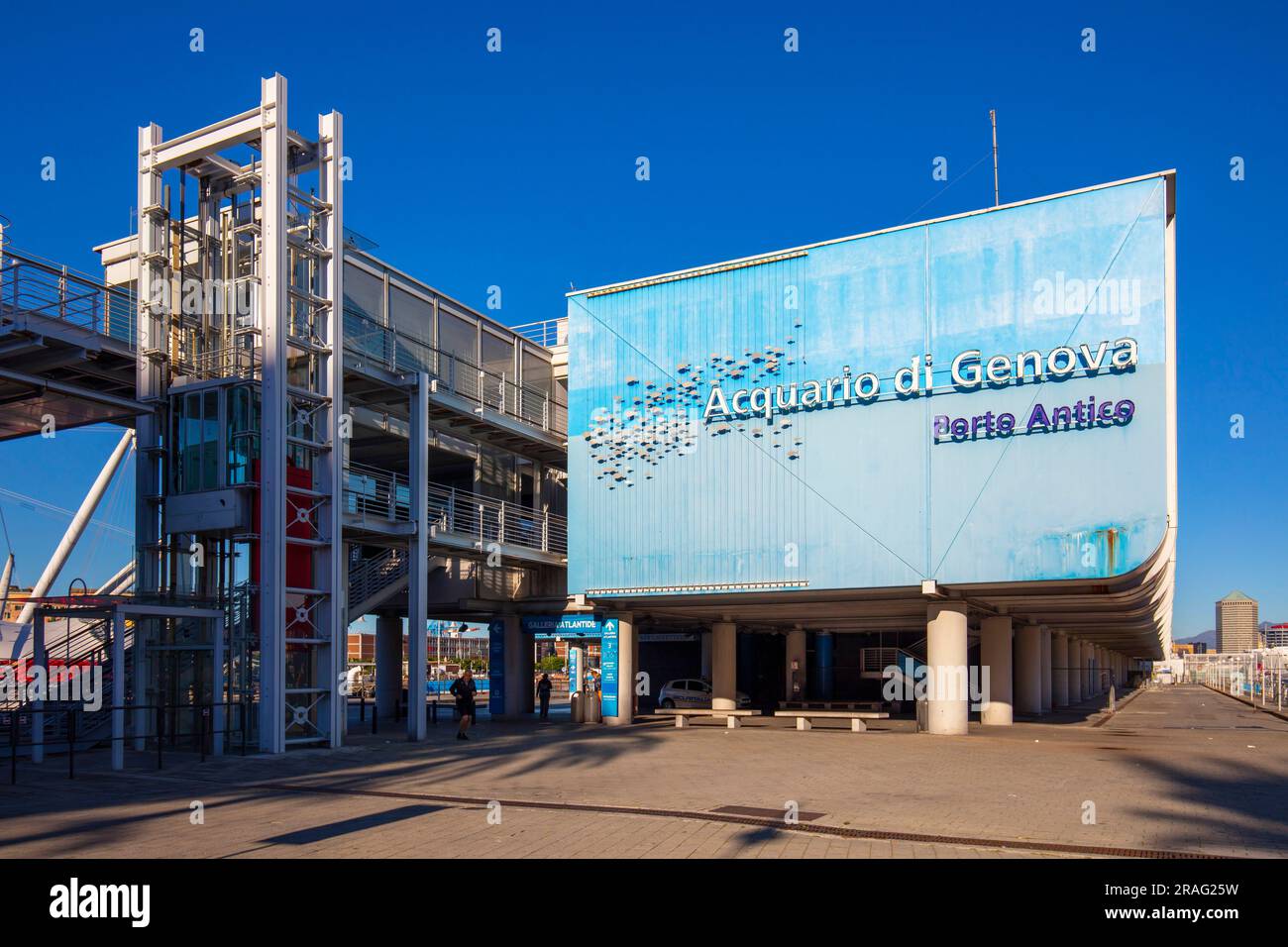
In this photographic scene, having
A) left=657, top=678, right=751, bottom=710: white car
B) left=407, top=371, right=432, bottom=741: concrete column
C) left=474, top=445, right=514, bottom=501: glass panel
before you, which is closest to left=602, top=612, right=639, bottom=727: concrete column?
left=474, top=445, right=514, bottom=501: glass panel

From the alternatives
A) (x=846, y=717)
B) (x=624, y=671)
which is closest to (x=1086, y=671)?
(x=846, y=717)

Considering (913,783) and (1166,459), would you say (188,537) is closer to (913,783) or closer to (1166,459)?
(913,783)

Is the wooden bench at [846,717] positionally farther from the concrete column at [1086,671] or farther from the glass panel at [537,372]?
the concrete column at [1086,671]

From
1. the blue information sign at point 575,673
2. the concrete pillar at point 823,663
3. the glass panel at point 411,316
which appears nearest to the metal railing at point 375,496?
the glass panel at point 411,316

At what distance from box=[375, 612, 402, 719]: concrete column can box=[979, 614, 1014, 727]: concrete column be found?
64.1 feet

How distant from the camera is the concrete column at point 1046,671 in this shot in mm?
40500

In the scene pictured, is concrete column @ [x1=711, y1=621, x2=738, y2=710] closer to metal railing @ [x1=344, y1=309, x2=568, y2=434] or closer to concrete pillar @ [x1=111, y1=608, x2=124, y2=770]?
metal railing @ [x1=344, y1=309, x2=568, y2=434]

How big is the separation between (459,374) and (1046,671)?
25.6 metres

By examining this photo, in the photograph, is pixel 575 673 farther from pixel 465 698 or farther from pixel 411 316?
pixel 465 698

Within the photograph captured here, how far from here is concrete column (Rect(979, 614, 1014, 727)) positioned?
3198cm

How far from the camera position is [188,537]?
77.3ft

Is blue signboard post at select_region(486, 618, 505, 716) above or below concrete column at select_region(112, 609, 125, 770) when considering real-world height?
below

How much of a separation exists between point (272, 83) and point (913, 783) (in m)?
18.4

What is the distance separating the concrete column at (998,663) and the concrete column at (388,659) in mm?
19542
